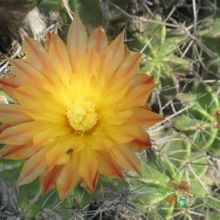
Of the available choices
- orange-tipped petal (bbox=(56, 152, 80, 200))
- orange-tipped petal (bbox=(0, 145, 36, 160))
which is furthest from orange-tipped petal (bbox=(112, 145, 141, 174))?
orange-tipped petal (bbox=(0, 145, 36, 160))

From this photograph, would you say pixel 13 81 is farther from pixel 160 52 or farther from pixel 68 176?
pixel 160 52

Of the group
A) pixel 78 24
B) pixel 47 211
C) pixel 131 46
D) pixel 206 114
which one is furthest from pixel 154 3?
pixel 47 211

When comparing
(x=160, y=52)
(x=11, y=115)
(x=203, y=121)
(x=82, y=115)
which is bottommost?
(x=203, y=121)

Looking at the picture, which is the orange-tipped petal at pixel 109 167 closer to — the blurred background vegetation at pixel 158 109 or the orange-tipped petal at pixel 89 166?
the orange-tipped petal at pixel 89 166

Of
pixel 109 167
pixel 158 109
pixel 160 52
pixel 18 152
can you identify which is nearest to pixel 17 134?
pixel 18 152

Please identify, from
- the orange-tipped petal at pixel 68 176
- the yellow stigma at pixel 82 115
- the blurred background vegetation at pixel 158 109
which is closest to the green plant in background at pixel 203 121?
the blurred background vegetation at pixel 158 109

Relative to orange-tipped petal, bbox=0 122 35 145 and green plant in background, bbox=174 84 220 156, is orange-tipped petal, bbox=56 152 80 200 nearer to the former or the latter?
orange-tipped petal, bbox=0 122 35 145
